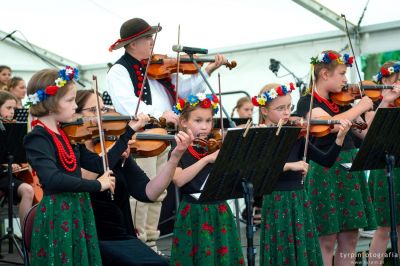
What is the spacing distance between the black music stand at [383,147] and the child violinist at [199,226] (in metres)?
1.03

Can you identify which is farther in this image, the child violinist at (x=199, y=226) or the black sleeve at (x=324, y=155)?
the black sleeve at (x=324, y=155)

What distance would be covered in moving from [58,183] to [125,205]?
0.65 metres

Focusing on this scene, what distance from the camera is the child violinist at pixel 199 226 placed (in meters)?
4.22

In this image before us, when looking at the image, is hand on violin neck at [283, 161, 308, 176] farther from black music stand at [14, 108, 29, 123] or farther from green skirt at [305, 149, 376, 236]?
black music stand at [14, 108, 29, 123]

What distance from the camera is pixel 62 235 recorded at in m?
3.69

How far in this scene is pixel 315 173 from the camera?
5137mm

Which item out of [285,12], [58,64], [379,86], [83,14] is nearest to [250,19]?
[285,12]

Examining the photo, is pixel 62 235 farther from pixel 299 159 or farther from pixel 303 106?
pixel 303 106

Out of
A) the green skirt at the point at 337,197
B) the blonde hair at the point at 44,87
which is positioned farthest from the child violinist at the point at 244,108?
the blonde hair at the point at 44,87

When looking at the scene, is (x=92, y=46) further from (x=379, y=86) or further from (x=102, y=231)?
(x=102, y=231)

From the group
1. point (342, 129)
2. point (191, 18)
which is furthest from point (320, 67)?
point (191, 18)

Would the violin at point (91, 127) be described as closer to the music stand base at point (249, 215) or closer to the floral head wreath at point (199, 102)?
the floral head wreath at point (199, 102)

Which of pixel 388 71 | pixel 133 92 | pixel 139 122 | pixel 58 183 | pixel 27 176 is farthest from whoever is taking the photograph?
pixel 27 176

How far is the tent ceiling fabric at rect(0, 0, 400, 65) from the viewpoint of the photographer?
352 inches
